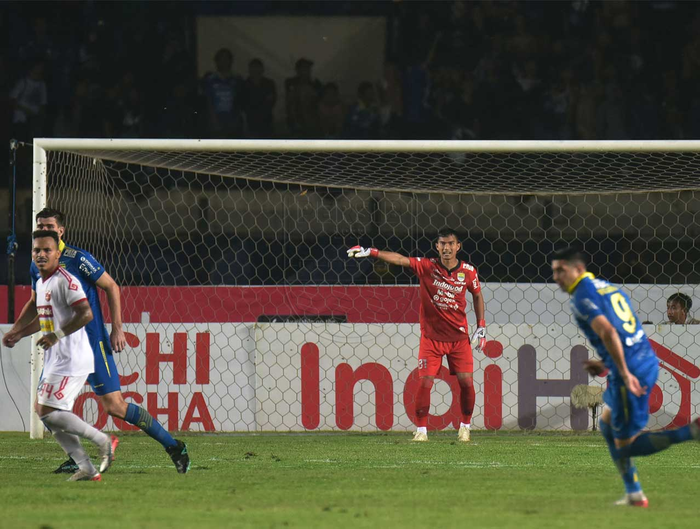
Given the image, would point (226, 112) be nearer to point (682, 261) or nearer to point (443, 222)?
point (443, 222)

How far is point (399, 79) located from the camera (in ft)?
50.7

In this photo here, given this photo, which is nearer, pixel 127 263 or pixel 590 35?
pixel 127 263

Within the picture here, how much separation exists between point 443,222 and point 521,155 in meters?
2.21

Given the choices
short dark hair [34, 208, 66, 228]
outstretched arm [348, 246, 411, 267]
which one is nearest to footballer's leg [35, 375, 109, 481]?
short dark hair [34, 208, 66, 228]

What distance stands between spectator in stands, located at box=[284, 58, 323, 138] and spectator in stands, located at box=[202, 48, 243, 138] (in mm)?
724

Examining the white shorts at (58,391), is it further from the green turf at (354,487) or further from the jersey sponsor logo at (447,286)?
the jersey sponsor logo at (447,286)

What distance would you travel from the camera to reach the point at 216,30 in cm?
1570

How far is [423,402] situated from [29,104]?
8343mm

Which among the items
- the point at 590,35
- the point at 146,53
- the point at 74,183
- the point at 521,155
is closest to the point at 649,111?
the point at 590,35

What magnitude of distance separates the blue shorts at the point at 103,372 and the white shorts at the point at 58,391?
0.66 metres

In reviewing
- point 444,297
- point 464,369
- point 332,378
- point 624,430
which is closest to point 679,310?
point 464,369

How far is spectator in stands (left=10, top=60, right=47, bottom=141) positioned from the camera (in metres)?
14.9

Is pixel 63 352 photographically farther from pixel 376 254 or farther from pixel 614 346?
pixel 376 254

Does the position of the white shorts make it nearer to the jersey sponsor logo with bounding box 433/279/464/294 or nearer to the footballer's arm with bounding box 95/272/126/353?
the footballer's arm with bounding box 95/272/126/353
